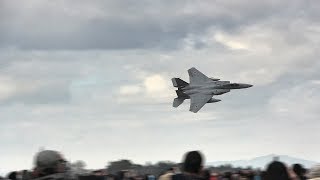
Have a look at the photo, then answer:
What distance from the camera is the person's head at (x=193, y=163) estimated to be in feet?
28.5

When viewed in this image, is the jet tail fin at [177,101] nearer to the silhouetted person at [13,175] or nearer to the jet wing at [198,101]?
the jet wing at [198,101]

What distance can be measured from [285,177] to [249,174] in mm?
12775

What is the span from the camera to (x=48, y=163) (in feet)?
23.1

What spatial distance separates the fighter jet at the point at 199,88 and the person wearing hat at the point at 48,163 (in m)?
67.7

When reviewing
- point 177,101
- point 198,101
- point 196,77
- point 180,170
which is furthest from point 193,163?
point 177,101

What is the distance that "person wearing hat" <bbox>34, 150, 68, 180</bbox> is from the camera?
7.01 m

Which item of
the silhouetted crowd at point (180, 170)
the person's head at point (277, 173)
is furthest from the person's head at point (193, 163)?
the person's head at point (277, 173)

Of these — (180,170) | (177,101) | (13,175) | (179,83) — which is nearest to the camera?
(180,170)

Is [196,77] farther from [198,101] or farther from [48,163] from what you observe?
[48,163]

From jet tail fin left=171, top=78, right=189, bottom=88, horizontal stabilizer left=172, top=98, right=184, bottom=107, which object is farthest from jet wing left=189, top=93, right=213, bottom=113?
jet tail fin left=171, top=78, right=189, bottom=88

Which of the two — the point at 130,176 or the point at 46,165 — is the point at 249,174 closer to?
the point at 130,176

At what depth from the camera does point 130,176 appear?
996 inches

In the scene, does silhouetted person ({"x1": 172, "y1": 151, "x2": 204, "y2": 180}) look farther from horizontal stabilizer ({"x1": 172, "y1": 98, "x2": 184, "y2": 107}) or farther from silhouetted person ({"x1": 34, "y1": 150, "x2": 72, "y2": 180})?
horizontal stabilizer ({"x1": 172, "y1": 98, "x2": 184, "y2": 107})

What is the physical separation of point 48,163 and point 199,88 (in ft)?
230
